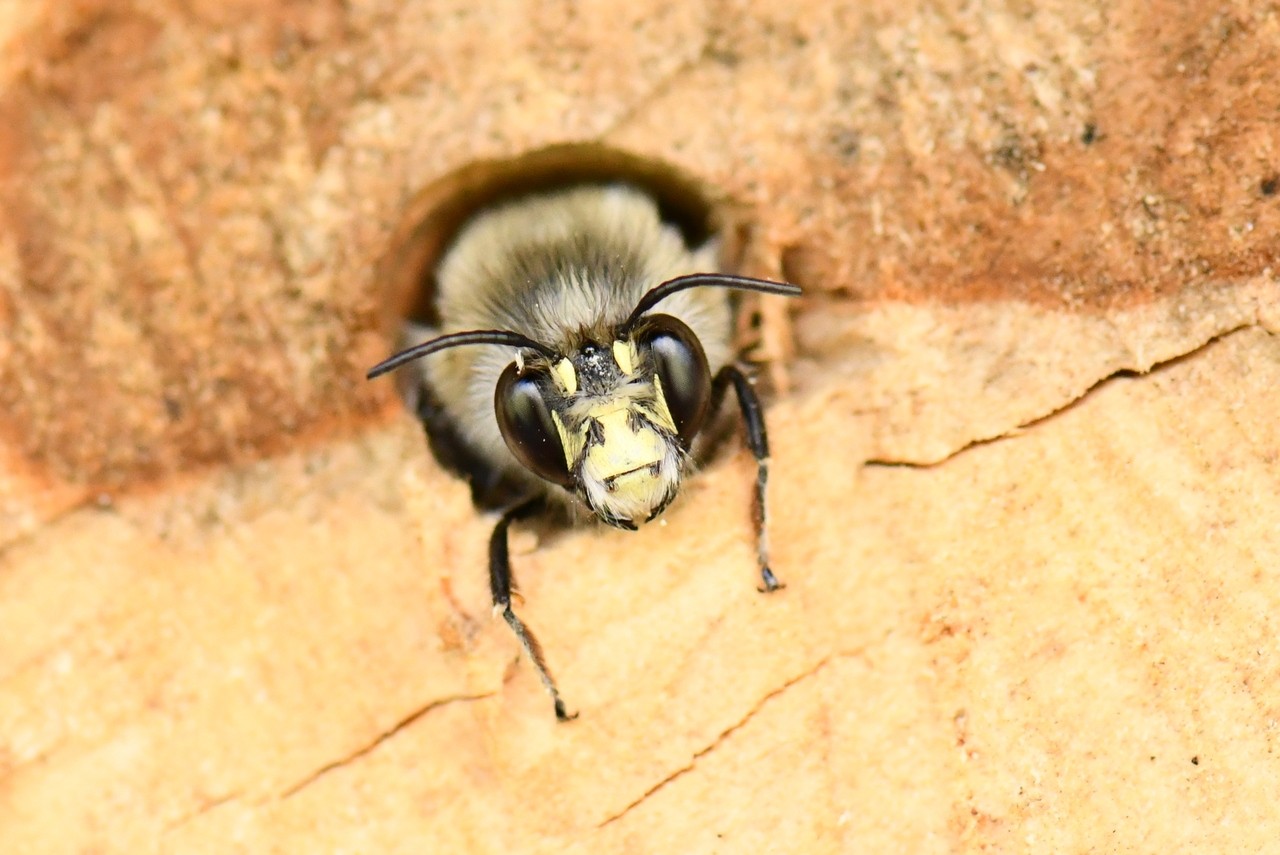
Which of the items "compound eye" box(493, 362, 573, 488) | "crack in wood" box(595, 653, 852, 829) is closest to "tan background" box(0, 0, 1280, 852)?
"crack in wood" box(595, 653, 852, 829)

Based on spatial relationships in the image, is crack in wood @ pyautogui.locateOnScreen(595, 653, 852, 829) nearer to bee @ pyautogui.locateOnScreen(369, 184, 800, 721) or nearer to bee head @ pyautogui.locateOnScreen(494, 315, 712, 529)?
bee @ pyautogui.locateOnScreen(369, 184, 800, 721)

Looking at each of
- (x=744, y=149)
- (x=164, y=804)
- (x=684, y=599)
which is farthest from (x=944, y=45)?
(x=164, y=804)

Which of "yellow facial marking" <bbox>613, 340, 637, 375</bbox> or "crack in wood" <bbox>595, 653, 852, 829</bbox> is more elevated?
"yellow facial marking" <bbox>613, 340, 637, 375</bbox>

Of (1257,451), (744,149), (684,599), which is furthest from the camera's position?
(744,149)

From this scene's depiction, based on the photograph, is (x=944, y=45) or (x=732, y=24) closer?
(x=944, y=45)

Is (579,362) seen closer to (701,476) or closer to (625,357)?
(625,357)

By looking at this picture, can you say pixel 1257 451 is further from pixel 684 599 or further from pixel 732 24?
pixel 732 24
